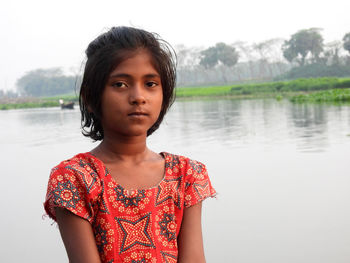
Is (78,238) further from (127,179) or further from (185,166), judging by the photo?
(185,166)

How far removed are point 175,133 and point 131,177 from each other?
6.66 metres

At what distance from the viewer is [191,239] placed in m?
1.35

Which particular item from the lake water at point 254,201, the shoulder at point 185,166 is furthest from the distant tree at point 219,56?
the shoulder at point 185,166

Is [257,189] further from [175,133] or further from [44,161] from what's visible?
[175,133]

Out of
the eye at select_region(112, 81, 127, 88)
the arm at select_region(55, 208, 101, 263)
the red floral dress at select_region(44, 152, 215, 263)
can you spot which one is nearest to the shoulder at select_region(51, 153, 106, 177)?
the red floral dress at select_region(44, 152, 215, 263)

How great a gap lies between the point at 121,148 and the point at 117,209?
0.64ft

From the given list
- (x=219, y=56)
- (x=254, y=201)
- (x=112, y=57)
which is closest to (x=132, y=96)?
(x=112, y=57)

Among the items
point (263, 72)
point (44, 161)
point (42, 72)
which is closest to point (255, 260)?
point (44, 161)

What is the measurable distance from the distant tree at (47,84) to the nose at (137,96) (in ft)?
267

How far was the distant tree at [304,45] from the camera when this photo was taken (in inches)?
2064

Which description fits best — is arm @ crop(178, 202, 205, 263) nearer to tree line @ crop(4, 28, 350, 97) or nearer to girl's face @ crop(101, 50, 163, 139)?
girl's face @ crop(101, 50, 163, 139)

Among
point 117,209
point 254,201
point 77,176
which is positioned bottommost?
point 254,201

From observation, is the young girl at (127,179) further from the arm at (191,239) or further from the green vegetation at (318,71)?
the green vegetation at (318,71)

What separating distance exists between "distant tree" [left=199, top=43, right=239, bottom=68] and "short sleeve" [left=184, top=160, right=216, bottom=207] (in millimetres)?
62808
